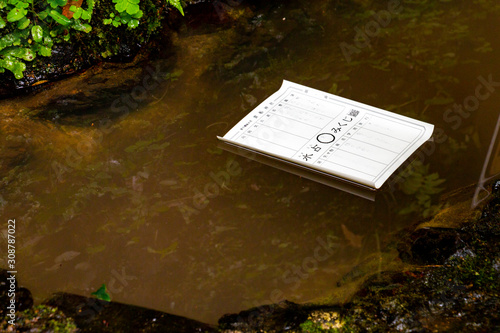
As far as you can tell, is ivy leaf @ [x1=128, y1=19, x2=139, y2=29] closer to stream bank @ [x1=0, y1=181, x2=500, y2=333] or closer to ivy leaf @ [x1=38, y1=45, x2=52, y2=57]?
ivy leaf @ [x1=38, y1=45, x2=52, y2=57]

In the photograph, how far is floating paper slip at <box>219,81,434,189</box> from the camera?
1758 millimetres

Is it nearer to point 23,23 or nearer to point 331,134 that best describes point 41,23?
point 23,23

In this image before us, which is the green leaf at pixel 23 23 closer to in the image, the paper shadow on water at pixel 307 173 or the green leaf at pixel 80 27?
the green leaf at pixel 80 27

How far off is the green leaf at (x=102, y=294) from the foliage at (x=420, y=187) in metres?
0.92

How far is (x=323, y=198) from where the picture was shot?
1.66 meters

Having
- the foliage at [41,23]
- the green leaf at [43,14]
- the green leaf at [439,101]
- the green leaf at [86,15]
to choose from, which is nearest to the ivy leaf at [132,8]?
the foliage at [41,23]

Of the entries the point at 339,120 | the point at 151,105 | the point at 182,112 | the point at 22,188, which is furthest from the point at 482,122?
the point at 22,188

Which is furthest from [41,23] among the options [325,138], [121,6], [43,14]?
[325,138]

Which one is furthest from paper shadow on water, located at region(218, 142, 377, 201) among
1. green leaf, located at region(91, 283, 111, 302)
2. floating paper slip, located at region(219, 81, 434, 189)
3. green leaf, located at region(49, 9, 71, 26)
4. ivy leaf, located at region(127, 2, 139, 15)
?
green leaf, located at region(49, 9, 71, 26)

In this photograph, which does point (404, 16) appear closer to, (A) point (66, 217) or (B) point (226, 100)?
(B) point (226, 100)

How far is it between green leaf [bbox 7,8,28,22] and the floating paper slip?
1.03 meters

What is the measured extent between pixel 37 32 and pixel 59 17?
0.40 feet

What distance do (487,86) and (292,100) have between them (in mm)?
784

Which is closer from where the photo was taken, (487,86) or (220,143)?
(220,143)
